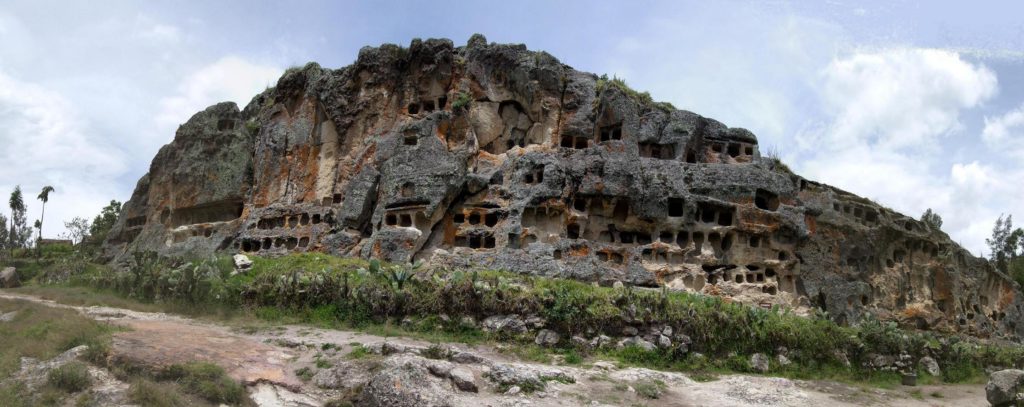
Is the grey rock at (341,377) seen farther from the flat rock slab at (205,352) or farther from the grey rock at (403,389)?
the grey rock at (403,389)

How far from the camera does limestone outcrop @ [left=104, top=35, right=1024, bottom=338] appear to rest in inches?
1068

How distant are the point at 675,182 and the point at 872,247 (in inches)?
365

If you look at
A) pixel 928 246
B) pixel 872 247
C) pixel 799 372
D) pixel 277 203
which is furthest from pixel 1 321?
pixel 928 246

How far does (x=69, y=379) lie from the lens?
12.1m

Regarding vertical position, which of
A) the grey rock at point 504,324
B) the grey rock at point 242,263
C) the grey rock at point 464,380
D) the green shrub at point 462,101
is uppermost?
the green shrub at point 462,101

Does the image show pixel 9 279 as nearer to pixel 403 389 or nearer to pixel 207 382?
pixel 207 382

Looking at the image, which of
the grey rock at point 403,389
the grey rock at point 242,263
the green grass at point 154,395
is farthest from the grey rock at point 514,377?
the grey rock at point 242,263

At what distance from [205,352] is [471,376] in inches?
191

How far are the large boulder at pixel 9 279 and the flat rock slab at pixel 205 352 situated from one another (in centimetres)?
1622

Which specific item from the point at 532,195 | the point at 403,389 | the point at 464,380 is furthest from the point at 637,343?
the point at 532,195

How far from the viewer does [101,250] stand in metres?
36.3

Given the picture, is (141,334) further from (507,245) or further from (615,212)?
(615,212)

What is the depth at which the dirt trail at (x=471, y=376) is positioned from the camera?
43.9ft

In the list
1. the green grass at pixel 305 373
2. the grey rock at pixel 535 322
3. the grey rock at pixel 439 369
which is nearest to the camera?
the grey rock at pixel 439 369
